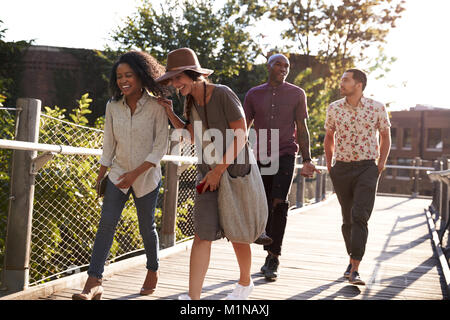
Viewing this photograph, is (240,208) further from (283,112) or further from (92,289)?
(283,112)

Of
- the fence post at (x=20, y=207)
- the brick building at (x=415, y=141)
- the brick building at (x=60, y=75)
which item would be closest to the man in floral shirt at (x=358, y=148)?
the fence post at (x=20, y=207)

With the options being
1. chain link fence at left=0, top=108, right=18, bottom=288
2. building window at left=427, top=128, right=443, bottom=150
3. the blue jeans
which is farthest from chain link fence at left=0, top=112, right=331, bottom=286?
building window at left=427, top=128, right=443, bottom=150

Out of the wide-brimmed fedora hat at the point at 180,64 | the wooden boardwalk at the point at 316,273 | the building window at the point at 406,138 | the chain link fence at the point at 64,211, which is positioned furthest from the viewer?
the building window at the point at 406,138

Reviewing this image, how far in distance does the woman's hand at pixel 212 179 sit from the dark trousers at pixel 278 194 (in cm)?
167

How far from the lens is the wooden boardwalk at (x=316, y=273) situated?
421 centimetres

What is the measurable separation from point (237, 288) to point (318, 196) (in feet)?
34.0

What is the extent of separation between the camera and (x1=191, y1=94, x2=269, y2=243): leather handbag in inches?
125

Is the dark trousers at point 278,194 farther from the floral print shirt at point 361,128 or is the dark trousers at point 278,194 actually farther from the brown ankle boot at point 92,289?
the brown ankle boot at point 92,289

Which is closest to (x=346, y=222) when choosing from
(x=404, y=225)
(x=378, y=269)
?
(x=378, y=269)

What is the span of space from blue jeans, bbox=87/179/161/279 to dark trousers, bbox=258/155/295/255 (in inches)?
50.5

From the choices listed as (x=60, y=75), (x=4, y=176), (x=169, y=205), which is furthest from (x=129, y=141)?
(x=60, y=75)

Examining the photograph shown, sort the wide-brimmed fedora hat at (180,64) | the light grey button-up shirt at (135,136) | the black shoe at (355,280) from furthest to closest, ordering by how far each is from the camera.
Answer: the black shoe at (355,280) < the light grey button-up shirt at (135,136) < the wide-brimmed fedora hat at (180,64)

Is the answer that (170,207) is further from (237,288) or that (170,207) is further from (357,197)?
(237,288)

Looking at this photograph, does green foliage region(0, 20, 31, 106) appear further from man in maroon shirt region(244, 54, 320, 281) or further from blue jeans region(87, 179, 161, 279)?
blue jeans region(87, 179, 161, 279)
